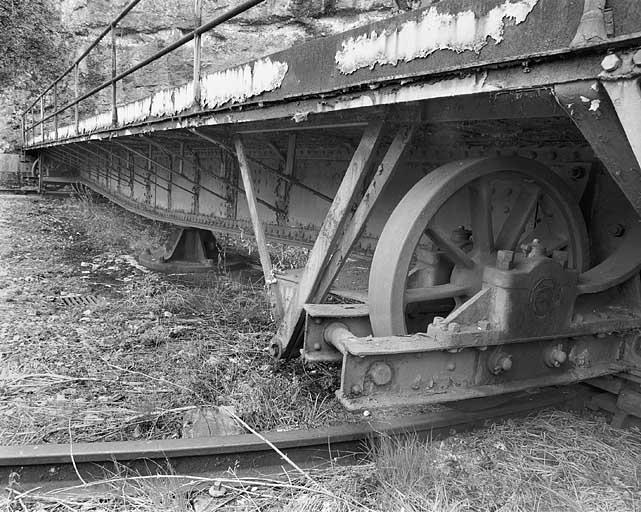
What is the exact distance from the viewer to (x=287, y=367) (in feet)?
11.4

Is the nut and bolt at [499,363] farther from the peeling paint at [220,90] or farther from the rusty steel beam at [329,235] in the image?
the peeling paint at [220,90]

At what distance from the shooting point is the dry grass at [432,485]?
6.81 feet

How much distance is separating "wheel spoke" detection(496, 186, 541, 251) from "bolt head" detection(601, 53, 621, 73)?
1.43 meters

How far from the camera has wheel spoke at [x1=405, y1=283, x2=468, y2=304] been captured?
2.53m

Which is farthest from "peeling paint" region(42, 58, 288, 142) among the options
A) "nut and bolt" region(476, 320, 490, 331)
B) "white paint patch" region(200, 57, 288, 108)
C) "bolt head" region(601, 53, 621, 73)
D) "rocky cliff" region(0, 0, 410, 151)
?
"rocky cliff" region(0, 0, 410, 151)

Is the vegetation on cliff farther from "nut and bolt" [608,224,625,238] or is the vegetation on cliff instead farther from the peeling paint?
"nut and bolt" [608,224,625,238]

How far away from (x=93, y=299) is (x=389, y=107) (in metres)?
3.88

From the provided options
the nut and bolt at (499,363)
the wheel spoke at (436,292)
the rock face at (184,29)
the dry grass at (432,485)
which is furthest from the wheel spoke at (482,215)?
the rock face at (184,29)

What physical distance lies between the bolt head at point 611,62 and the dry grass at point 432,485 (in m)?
1.64

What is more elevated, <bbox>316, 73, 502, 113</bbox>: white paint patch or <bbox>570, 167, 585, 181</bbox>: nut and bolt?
<bbox>316, 73, 502, 113</bbox>: white paint patch

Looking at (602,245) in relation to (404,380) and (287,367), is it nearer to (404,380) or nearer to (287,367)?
(404,380)

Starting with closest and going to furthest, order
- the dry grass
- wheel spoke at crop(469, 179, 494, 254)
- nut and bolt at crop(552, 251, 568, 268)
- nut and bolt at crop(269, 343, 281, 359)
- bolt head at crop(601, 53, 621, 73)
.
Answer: bolt head at crop(601, 53, 621, 73), the dry grass, wheel spoke at crop(469, 179, 494, 254), nut and bolt at crop(552, 251, 568, 268), nut and bolt at crop(269, 343, 281, 359)

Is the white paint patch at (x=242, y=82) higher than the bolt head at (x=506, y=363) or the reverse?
higher

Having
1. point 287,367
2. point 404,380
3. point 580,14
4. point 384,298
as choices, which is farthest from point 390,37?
point 287,367
